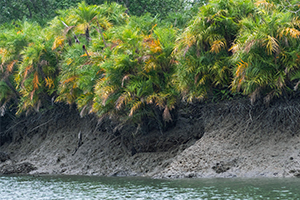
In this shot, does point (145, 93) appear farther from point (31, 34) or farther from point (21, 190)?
point (31, 34)

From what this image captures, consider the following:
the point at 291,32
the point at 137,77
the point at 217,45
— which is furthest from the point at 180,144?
the point at 291,32

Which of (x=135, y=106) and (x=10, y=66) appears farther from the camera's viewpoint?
(x=10, y=66)

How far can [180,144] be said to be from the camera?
17.5 meters

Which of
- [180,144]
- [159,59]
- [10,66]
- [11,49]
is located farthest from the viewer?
Answer: [11,49]

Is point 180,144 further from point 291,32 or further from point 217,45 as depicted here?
point 291,32

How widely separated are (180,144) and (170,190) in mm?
6255

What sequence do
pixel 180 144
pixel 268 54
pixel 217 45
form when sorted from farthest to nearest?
pixel 180 144 < pixel 217 45 < pixel 268 54

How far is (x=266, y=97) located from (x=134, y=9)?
14.1 m

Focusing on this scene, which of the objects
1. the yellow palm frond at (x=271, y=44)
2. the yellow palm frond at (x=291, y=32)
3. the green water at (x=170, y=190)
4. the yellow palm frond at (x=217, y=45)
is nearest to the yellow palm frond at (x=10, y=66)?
the green water at (x=170, y=190)

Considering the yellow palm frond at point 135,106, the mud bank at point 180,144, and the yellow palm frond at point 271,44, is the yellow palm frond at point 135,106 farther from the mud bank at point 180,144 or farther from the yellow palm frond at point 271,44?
the yellow palm frond at point 271,44

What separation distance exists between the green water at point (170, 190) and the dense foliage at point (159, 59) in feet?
11.5

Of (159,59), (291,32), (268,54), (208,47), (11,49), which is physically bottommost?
(268,54)

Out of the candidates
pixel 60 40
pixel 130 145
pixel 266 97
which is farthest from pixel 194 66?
pixel 60 40

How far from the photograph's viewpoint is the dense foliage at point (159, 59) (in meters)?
13.9
